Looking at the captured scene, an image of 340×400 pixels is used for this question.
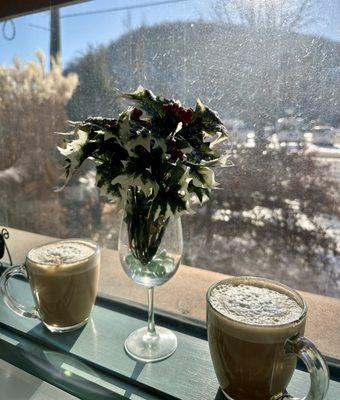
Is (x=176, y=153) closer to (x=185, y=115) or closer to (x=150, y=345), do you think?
(x=185, y=115)

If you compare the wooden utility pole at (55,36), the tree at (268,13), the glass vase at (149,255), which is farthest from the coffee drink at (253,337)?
the wooden utility pole at (55,36)

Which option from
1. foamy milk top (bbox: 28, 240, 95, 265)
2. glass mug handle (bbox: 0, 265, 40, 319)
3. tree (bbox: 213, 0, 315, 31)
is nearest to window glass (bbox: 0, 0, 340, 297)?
tree (bbox: 213, 0, 315, 31)

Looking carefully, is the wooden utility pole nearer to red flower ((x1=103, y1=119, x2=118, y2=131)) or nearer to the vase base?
red flower ((x1=103, y1=119, x2=118, y2=131))

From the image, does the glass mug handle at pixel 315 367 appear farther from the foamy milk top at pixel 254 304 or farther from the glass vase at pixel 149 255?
the glass vase at pixel 149 255

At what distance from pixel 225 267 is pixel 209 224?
0.11 metres

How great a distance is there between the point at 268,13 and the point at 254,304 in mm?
575

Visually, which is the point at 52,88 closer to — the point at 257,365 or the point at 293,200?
the point at 293,200

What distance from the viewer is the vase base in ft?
2.60

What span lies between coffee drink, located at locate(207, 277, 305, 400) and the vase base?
169mm

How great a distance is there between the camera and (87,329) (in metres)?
0.89

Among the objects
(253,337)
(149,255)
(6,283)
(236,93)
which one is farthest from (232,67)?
(6,283)

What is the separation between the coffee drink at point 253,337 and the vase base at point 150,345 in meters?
0.17

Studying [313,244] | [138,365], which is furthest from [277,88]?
[138,365]

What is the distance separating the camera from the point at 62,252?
0.85m
